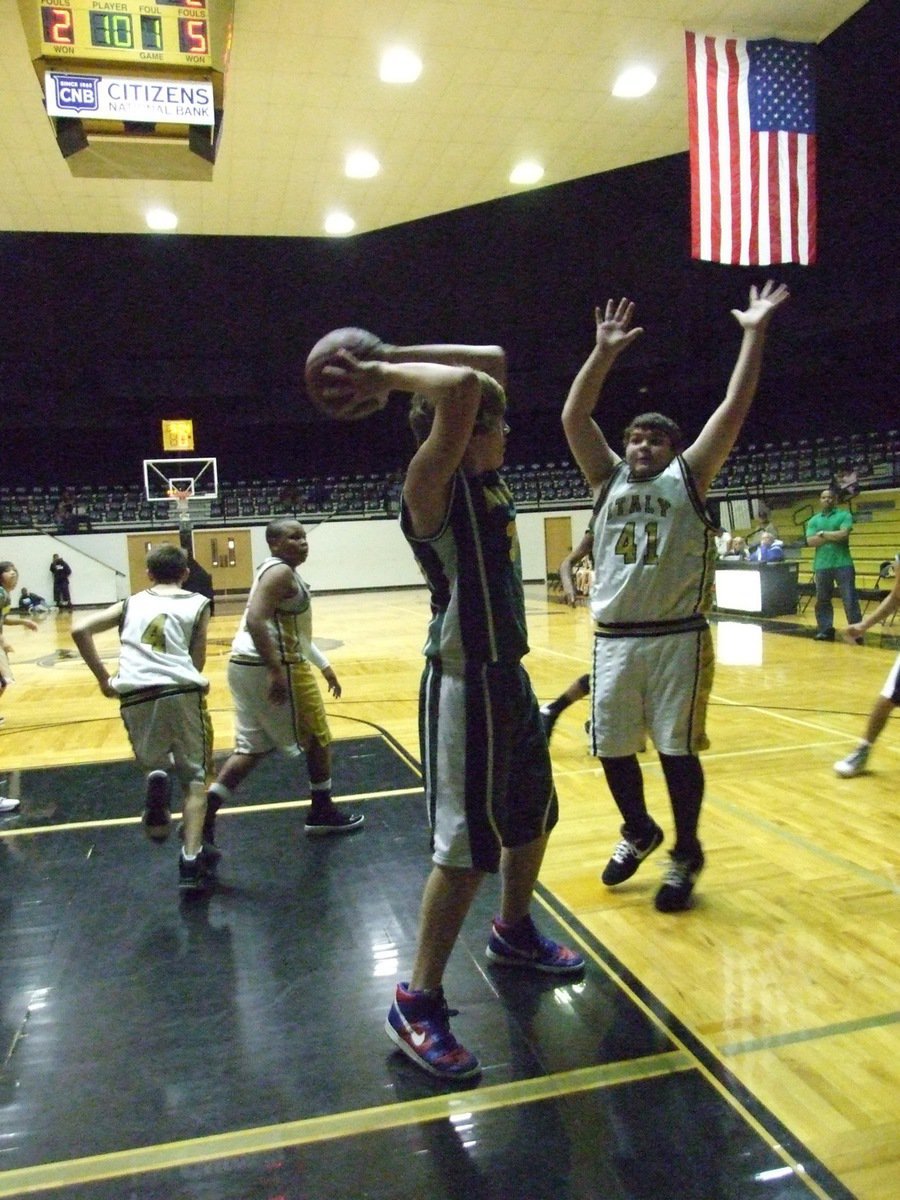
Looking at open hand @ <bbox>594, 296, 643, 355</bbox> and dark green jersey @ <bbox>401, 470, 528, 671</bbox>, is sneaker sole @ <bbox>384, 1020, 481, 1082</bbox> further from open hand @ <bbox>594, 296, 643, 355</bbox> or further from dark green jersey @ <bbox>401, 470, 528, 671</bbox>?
open hand @ <bbox>594, 296, 643, 355</bbox>

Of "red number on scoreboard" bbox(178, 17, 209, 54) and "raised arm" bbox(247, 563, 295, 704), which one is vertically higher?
"red number on scoreboard" bbox(178, 17, 209, 54)

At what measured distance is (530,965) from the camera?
9.30 ft

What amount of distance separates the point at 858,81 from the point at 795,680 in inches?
233

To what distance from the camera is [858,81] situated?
8.93 metres

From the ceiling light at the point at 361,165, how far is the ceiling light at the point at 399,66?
1.54 meters

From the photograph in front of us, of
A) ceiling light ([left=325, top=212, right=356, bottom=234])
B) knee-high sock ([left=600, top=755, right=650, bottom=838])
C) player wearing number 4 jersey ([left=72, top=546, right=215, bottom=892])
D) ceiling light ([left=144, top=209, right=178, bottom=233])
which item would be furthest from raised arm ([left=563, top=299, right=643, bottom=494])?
ceiling light ([left=144, top=209, right=178, bottom=233])

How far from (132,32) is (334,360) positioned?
560 cm

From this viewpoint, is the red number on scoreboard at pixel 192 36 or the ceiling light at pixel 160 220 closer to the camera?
the red number on scoreboard at pixel 192 36

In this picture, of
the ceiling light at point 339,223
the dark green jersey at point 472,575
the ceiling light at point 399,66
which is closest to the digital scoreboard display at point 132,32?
the ceiling light at point 399,66

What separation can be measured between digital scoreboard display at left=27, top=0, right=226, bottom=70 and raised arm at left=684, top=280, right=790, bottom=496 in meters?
4.93

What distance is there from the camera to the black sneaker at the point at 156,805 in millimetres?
3488

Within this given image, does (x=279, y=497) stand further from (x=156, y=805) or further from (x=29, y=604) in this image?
(x=156, y=805)

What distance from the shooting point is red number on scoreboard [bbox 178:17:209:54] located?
618 cm

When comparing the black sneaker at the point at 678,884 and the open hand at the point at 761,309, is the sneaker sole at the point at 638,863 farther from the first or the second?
the open hand at the point at 761,309
